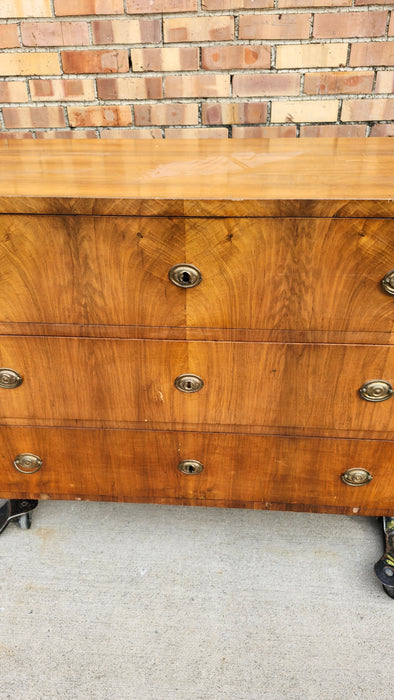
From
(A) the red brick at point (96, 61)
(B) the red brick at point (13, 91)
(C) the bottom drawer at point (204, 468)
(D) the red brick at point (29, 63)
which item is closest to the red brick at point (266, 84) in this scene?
(A) the red brick at point (96, 61)

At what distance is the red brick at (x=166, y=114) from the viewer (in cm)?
146

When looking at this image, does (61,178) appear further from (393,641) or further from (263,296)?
(393,641)

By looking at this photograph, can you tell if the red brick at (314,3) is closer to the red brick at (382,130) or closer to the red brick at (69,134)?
the red brick at (382,130)

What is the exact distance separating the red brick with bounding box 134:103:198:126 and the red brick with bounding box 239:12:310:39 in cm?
25

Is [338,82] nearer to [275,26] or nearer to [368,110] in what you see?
[368,110]

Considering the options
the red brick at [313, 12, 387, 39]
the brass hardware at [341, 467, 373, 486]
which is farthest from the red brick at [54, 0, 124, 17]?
the brass hardware at [341, 467, 373, 486]

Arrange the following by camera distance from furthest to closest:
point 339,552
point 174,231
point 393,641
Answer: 1. point 339,552
2. point 393,641
3. point 174,231

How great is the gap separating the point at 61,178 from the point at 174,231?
0.31 m

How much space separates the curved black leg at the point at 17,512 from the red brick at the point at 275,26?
1.55m

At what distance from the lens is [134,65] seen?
1.41 meters

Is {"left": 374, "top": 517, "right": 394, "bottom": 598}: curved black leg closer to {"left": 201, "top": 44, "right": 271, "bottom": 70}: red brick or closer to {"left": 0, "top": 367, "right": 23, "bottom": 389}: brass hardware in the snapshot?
{"left": 0, "top": 367, "right": 23, "bottom": 389}: brass hardware

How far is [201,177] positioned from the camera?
0.97 m

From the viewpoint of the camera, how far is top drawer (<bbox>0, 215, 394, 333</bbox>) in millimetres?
859

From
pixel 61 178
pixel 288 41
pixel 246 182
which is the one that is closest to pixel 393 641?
pixel 246 182
